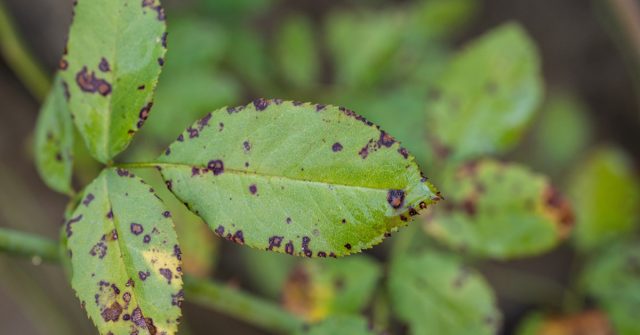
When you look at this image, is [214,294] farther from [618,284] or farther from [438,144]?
[618,284]

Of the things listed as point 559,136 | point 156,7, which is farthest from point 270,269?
point 156,7

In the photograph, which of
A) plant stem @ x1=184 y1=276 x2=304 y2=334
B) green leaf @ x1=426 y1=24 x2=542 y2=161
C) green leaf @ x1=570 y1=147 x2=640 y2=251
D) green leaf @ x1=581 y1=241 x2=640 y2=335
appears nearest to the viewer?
plant stem @ x1=184 y1=276 x2=304 y2=334

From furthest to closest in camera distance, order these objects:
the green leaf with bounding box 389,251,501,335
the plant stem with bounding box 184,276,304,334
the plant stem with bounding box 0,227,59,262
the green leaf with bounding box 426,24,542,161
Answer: the green leaf with bounding box 426,24,542,161
the green leaf with bounding box 389,251,501,335
the plant stem with bounding box 184,276,304,334
the plant stem with bounding box 0,227,59,262

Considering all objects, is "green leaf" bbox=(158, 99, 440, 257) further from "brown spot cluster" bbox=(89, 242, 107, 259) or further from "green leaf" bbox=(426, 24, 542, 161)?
"green leaf" bbox=(426, 24, 542, 161)

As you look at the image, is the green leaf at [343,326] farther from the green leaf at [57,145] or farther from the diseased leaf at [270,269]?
the diseased leaf at [270,269]

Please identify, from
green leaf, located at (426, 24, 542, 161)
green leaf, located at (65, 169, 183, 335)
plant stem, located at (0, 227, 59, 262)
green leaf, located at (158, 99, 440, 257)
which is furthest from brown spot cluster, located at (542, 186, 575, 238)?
plant stem, located at (0, 227, 59, 262)

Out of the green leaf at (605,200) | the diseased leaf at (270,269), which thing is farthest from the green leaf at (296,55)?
the green leaf at (605,200)

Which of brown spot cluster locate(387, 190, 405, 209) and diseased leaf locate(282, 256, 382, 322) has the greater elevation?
brown spot cluster locate(387, 190, 405, 209)

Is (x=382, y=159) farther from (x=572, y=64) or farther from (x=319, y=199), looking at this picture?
(x=572, y=64)
